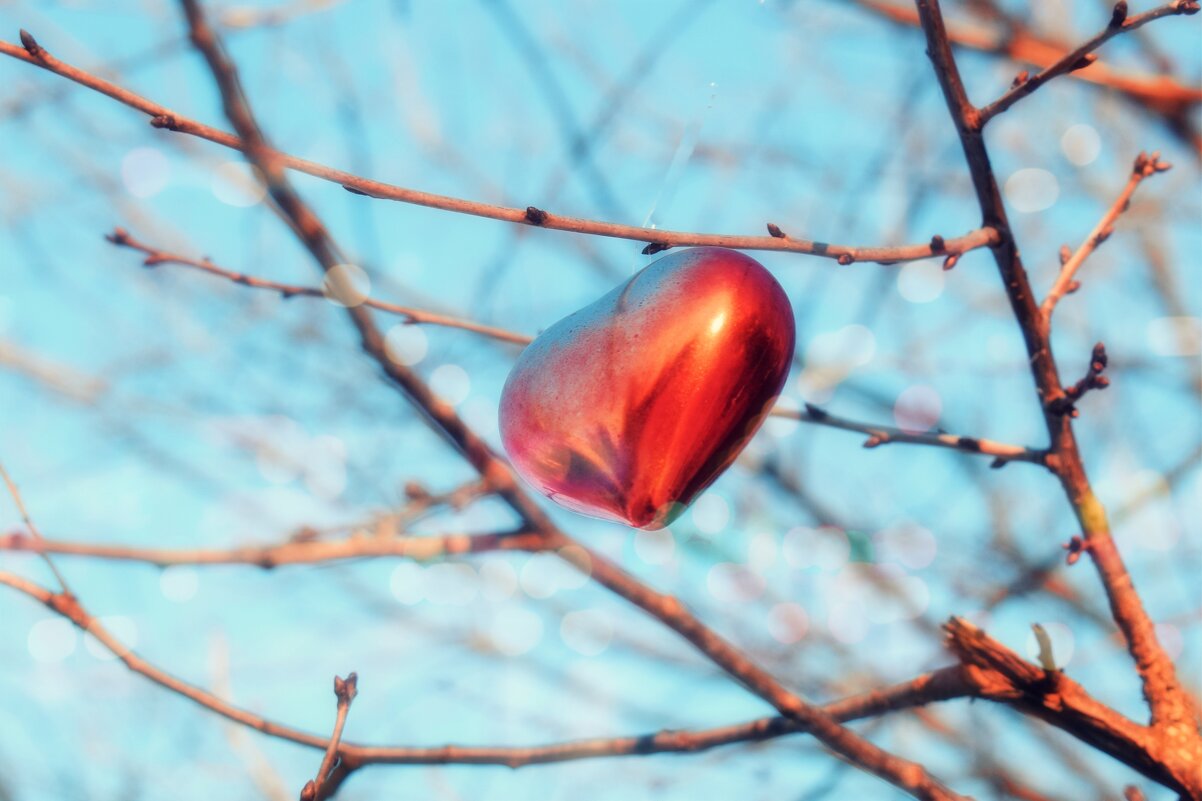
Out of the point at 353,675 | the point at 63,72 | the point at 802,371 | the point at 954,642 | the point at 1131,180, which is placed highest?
the point at 802,371

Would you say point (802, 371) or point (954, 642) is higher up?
point (802, 371)

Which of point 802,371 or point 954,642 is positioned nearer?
point 954,642

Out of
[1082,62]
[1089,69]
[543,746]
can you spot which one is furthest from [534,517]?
[1089,69]

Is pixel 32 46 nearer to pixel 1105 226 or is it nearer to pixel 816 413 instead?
pixel 816 413

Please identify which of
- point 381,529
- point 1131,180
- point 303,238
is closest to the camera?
point 303,238

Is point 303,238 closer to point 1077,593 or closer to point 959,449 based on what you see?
point 959,449

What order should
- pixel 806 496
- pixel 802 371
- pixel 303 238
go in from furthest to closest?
pixel 806 496, pixel 802 371, pixel 303 238

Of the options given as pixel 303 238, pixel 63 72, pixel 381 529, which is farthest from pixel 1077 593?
pixel 63 72
